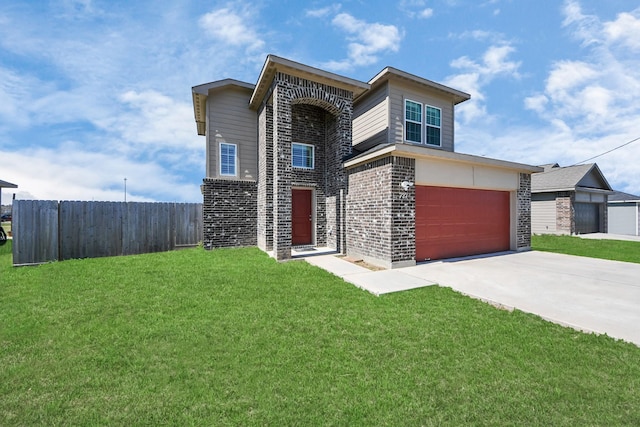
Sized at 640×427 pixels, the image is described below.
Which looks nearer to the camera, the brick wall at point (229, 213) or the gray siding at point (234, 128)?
the brick wall at point (229, 213)

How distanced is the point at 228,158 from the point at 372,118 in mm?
6157

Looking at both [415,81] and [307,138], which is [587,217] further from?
Result: [307,138]

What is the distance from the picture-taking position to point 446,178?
26.8ft

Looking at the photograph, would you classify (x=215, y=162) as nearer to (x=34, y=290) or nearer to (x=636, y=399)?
(x=34, y=290)

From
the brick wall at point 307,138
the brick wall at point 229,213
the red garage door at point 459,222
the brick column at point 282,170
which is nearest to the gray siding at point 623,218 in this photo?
the red garage door at point 459,222

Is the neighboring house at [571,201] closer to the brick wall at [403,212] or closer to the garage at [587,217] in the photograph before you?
the garage at [587,217]

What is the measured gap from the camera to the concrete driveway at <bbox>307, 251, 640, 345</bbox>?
3.96m

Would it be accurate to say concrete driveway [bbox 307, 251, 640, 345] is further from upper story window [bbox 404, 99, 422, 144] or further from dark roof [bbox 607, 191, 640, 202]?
dark roof [bbox 607, 191, 640, 202]

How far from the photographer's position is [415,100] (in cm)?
1093

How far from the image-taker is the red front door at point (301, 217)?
1069cm

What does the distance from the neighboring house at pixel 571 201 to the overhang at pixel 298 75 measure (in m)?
16.6

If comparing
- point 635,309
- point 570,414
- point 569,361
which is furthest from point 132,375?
point 635,309

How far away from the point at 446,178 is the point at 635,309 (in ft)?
15.9

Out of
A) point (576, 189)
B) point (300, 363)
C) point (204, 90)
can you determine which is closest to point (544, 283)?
point (300, 363)
